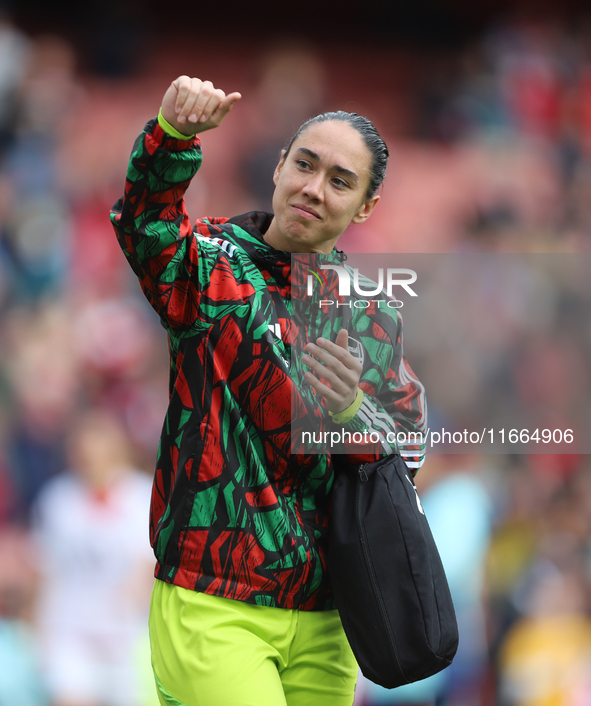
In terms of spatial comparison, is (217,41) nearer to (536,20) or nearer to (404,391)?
(536,20)

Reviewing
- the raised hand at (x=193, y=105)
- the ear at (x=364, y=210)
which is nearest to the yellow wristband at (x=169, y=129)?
the raised hand at (x=193, y=105)

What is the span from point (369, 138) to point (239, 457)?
0.82 meters

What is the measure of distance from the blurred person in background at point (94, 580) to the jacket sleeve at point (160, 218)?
2584mm

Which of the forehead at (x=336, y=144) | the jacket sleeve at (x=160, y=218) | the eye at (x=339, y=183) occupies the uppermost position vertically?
the forehead at (x=336, y=144)

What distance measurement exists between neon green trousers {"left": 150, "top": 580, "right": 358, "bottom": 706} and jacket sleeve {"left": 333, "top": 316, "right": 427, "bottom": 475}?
15.7 inches

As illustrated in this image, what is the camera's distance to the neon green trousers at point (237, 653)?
1674 millimetres

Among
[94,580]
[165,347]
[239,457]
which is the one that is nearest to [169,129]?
[239,457]

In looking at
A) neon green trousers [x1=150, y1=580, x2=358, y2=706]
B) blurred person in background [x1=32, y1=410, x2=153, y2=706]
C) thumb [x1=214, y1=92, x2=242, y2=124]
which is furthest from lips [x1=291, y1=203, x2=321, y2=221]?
blurred person in background [x1=32, y1=410, x2=153, y2=706]

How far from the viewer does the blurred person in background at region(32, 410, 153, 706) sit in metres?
3.89

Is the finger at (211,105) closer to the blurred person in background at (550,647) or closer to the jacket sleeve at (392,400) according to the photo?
the jacket sleeve at (392,400)

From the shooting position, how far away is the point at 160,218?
1587mm

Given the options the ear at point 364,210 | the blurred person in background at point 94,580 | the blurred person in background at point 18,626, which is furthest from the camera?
the blurred person in background at point 94,580

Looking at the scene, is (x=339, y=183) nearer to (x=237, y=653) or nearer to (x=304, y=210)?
(x=304, y=210)

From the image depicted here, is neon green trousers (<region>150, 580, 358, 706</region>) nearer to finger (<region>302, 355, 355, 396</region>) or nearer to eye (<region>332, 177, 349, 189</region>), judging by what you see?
finger (<region>302, 355, 355, 396</region>)
